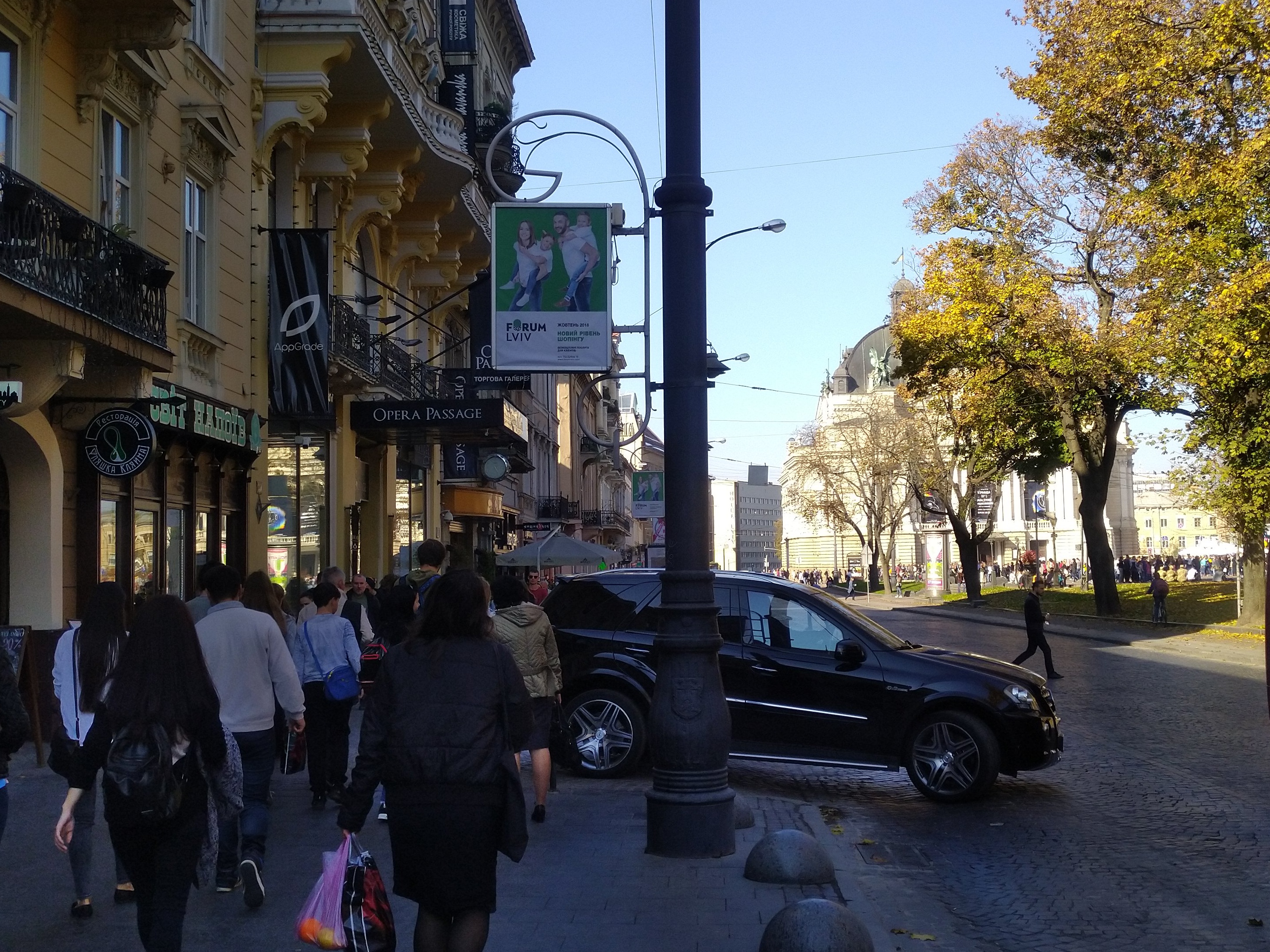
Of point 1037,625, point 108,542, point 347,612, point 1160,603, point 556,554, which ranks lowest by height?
point 1160,603

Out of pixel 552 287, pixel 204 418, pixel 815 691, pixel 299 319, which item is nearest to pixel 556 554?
pixel 299 319

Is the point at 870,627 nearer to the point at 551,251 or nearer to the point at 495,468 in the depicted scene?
the point at 551,251

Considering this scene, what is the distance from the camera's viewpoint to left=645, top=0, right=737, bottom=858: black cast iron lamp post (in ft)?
25.2

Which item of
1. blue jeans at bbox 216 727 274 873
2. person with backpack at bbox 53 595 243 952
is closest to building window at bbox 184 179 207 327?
blue jeans at bbox 216 727 274 873

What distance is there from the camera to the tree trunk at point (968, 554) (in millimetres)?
57125

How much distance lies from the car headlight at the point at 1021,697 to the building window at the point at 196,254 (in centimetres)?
1044

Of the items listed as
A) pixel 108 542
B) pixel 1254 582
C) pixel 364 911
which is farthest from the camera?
→ pixel 1254 582

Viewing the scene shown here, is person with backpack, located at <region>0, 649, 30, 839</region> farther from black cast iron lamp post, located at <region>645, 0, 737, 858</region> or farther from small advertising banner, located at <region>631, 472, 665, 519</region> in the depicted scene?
small advertising banner, located at <region>631, 472, 665, 519</region>

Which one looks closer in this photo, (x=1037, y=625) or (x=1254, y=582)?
(x=1037, y=625)

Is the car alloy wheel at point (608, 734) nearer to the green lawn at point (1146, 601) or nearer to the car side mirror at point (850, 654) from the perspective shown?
the car side mirror at point (850, 654)

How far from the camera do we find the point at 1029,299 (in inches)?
1368

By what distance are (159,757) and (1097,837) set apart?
6.56m

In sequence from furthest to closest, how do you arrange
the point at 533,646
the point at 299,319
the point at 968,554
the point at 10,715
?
the point at 968,554 → the point at 299,319 → the point at 533,646 → the point at 10,715

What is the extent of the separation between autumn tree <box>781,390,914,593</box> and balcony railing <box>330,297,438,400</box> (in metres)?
44.0
